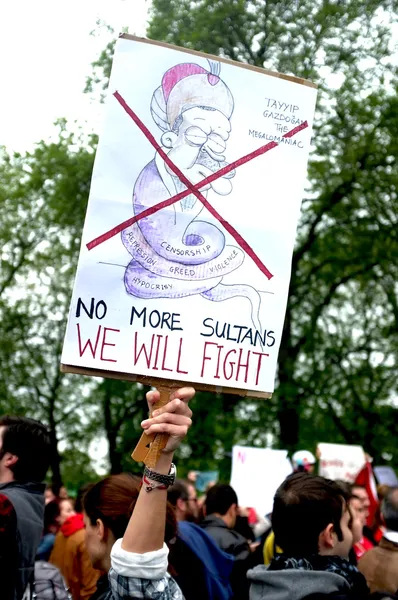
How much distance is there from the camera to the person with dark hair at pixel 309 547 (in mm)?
3588

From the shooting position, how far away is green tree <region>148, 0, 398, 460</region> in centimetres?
2031

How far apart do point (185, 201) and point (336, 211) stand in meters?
20.1

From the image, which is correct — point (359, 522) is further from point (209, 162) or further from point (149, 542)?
point (149, 542)

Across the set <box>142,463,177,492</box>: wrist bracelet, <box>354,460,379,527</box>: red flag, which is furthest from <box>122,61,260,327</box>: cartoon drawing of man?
<box>354,460,379,527</box>: red flag

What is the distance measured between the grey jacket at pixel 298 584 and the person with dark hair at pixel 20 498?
3.20ft

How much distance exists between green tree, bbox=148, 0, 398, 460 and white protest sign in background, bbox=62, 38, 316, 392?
16639 mm

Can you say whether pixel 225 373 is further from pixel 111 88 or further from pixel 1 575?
pixel 1 575

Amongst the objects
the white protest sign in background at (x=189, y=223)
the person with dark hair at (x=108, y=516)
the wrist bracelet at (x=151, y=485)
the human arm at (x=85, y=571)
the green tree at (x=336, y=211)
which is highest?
the green tree at (x=336, y=211)

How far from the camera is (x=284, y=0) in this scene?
64.7 feet

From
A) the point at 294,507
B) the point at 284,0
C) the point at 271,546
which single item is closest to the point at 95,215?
the point at 294,507

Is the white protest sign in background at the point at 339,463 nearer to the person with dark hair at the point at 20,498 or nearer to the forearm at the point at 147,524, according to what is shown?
the person with dark hair at the point at 20,498

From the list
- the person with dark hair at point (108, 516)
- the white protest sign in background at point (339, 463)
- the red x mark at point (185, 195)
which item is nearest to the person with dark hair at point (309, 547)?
the person with dark hair at point (108, 516)

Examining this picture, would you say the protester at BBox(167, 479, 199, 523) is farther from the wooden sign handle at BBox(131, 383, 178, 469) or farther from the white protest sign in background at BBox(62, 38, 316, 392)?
the wooden sign handle at BBox(131, 383, 178, 469)

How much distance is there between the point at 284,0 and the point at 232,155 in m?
17.2
